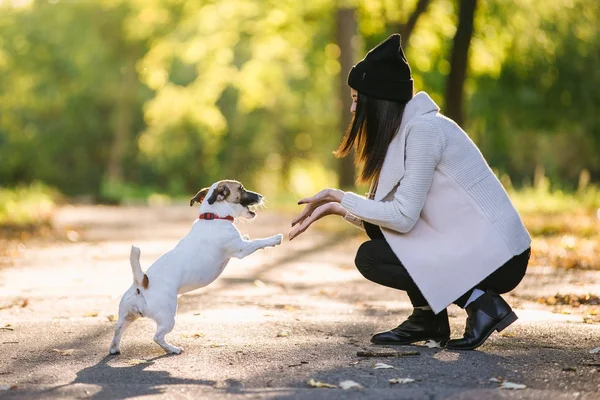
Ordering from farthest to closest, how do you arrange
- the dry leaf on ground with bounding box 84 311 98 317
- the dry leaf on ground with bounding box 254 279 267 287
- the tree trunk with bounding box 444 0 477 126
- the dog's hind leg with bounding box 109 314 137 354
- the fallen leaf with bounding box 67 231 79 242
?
the tree trunk with bounding box 444 0 477 126, the fallen leaf with bounding box 67 231 79 242, the dry leaf on ground with bounding box 254 279 267 287, the dry leaf on ground with bounding box 84 311 98 317, the dog's hind leg with bounding box 109 314 137 354

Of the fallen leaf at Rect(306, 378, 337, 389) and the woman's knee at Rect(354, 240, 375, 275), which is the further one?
the woman's knee at Rect(354, 240, 375, 275)

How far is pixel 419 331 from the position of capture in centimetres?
589

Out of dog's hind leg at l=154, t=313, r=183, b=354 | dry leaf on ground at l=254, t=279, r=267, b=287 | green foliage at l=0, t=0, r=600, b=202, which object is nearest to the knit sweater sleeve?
dog's hind leg at l=154, t=313, r=183, b=354

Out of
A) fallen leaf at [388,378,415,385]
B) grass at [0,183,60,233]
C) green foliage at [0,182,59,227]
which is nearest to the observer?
fallen leaf at [388,378,415,385]

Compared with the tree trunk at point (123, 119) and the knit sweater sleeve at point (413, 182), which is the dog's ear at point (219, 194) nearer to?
the knit sweater sleeve at point (413, 182)

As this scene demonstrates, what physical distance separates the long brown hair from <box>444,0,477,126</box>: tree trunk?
12195 millimetres

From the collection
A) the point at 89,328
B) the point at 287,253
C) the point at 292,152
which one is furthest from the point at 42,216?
the point at 292,152

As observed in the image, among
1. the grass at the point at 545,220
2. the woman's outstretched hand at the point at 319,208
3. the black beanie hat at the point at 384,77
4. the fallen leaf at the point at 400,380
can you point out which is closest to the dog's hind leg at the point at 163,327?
the woman's outstretched hand at the point at 319,208

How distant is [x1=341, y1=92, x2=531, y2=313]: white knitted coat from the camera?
221 inches

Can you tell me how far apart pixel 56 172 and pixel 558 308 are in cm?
2864

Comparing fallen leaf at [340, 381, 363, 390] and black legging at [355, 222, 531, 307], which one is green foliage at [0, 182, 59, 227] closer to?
black legging at [355, 222, 531, 307]

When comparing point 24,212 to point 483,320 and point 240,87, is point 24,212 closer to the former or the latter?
point 240,87

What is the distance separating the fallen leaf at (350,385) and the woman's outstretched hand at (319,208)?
1.34 m

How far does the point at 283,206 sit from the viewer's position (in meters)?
23.2
